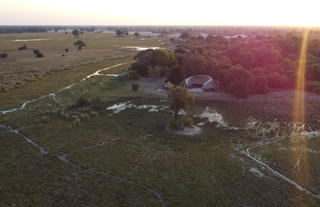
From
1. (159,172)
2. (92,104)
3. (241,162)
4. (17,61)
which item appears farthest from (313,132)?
(17,61)

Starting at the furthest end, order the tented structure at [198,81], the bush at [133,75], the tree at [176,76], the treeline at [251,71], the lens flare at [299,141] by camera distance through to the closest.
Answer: the bush at [133,75] → the tree at [176,76] → the tented structure at [198,81] → the treeline at [251,71] → the lens flare at [299,141]

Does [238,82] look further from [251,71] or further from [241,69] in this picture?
[251,71]

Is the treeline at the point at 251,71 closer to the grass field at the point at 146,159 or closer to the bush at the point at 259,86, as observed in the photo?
the bush at the point at 259,86

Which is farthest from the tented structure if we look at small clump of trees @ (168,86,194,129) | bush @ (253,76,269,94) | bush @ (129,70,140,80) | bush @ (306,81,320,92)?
small clump of trees @ (168,86,194,129)

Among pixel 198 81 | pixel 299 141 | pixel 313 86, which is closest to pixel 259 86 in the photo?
pixel 313 86

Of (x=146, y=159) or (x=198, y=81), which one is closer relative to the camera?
(x=146, y=159)

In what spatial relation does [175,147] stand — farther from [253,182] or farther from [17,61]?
[17,61]

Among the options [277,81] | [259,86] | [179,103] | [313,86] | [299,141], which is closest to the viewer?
[299,141]

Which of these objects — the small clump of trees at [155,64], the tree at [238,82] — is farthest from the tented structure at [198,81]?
the small clump of trees at [155,64]

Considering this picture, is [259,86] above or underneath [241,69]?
underneath
